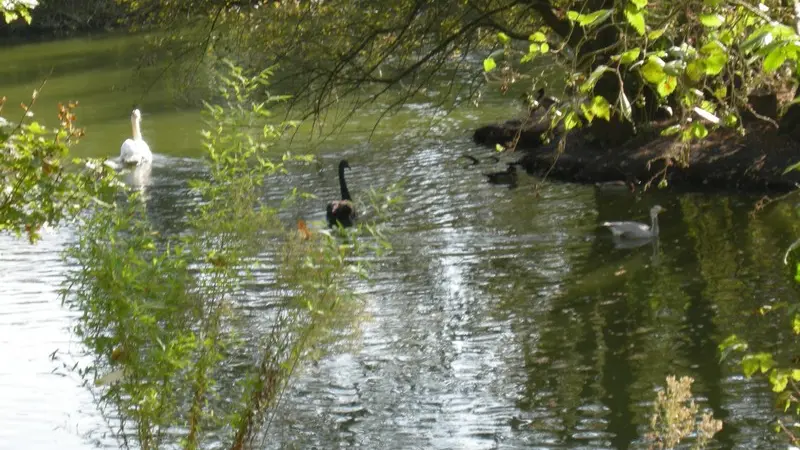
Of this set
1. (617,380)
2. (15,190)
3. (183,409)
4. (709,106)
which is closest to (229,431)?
(183,409)

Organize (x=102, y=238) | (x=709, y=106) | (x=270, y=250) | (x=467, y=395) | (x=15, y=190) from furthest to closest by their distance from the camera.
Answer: (x=270, y=250) < (x=467, y=395) < (x=102, y=238) < (x=15, y=190) < (x=709, y=106)

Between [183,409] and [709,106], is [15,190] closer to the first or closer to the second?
[183,409]

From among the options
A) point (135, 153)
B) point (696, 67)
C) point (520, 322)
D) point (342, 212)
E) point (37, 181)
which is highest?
point (696, 67)

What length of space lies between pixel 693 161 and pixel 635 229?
3.44 meters

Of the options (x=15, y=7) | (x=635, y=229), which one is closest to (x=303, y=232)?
(x=15, y=7)

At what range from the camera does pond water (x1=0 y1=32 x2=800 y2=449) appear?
358 inches

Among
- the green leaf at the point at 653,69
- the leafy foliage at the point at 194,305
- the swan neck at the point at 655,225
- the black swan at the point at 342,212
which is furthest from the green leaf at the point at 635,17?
the black swan at the point at 342,212

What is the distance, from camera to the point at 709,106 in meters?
5.39

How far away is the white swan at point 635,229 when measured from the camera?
568 inches

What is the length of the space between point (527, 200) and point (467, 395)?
7404 millimetres

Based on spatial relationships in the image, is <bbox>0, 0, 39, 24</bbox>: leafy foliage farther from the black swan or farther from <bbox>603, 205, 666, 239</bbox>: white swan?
the black swan

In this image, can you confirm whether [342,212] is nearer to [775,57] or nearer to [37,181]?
[37,181]

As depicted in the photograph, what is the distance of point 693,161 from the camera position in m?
17.4

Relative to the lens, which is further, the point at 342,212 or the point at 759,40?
the point at 342,212
